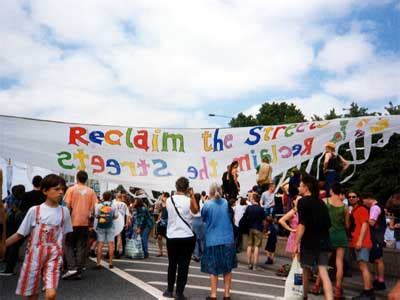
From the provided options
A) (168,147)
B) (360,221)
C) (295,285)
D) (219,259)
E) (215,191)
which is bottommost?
(295,285)

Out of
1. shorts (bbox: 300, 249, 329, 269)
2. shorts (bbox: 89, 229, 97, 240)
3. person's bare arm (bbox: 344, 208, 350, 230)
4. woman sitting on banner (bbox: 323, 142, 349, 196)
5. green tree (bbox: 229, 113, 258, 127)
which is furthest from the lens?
green tree (bbox: 229, 113, 258, 127)

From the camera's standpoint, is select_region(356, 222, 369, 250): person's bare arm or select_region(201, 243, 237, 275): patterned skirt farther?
select_region(356, 222, 369, 250): person's bare arm

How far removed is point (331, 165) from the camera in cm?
923

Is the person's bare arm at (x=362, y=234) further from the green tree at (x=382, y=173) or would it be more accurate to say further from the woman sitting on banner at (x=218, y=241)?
the green tree at (x=382, y=173)

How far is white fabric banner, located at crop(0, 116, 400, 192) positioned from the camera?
28.2ft

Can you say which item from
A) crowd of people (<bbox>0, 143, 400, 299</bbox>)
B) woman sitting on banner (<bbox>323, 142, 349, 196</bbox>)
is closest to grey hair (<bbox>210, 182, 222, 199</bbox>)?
crowd of people (<bbox>0, 143, 400, 299</bbox>)

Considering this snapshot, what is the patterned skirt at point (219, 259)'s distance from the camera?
7035 mm

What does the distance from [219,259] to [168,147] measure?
2868 mm

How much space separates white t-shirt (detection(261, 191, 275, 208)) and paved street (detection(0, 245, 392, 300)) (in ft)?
11.5

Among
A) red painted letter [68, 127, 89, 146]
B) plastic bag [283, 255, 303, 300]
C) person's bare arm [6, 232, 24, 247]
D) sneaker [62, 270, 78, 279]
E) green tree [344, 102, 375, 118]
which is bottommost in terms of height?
sneaker [62, 270, 78, 279]

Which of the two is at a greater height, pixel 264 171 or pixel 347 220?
pixel 264 171

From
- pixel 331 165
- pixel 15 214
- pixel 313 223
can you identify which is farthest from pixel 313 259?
pixel 15 214

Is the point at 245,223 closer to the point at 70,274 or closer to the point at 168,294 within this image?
the point at 70,274

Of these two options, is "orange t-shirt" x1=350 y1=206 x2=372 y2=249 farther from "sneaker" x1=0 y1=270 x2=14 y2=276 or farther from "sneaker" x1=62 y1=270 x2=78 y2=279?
"sneaker" x1=0 y1=270 x2=14 y2=276
